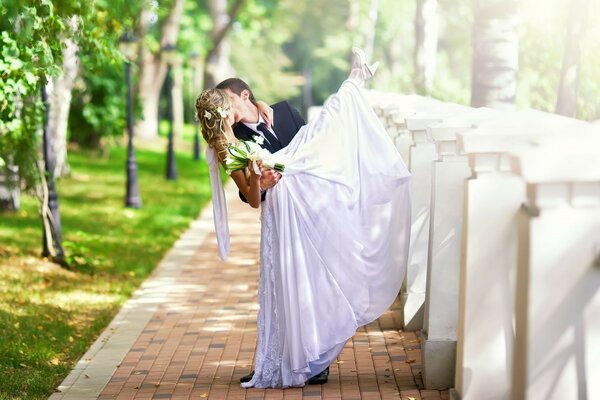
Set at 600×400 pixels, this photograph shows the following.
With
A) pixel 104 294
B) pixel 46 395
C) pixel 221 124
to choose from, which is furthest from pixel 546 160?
pixel 104 294

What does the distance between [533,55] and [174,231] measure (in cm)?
817

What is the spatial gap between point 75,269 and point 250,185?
260 inches

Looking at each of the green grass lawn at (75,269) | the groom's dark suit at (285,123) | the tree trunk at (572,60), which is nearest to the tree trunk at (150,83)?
the green grass lawn at (75,269)

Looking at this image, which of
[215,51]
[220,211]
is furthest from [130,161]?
[215,51]

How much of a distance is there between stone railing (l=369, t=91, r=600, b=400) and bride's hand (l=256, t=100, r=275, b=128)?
106cm

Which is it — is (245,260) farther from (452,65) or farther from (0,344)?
(452,65)

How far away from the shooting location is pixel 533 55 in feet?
70.1

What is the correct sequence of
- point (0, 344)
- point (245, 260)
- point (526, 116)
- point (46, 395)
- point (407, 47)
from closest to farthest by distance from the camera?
point (526, 116), point (46, 395), point (0, 344), point (245, 260), point (407, 47)

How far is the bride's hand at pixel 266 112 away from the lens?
7328mm

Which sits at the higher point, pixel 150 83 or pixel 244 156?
pixel 244 156

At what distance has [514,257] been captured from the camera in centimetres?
571

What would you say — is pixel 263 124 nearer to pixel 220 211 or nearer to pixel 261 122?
pixel 261 122

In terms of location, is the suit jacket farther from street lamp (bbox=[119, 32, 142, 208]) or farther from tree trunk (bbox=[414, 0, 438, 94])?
tree trunk (bbox=[414, 0, 438, 94])

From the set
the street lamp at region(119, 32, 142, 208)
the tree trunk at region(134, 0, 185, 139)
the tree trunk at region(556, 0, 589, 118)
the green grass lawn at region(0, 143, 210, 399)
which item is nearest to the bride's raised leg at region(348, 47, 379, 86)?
the green grass lawn at region(0, 143, 210, 399)
